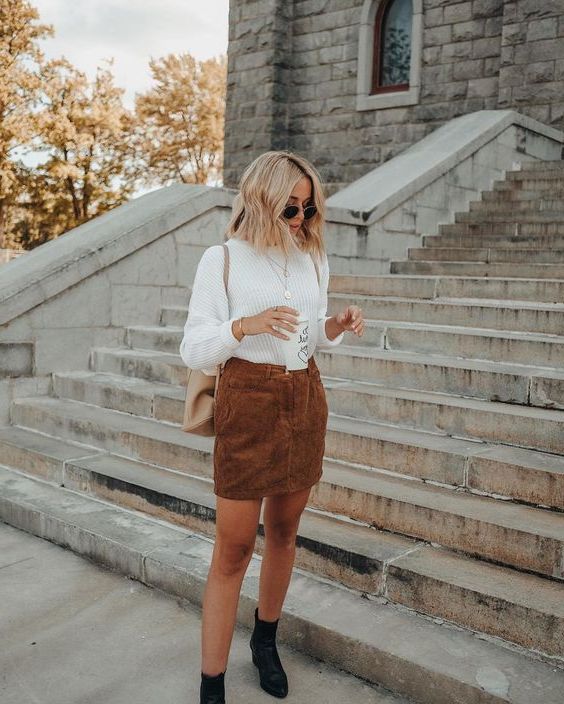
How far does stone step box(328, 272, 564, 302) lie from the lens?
218 inches

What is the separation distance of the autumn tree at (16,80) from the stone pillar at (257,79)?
13.6 meters

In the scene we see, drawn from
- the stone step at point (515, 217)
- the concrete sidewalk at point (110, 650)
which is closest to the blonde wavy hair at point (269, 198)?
the concrete sidewalk at point (110, 650)

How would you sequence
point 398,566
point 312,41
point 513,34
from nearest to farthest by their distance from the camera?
1. point 398,566
2. point 513,34
3. point 312,41

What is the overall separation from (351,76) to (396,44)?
94 centimetres

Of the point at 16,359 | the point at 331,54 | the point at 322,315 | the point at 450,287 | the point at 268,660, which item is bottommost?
the point at 268,660

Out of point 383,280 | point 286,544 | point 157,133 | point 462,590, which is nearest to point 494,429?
point 462,590

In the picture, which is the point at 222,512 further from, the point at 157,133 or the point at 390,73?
the point at 157,133

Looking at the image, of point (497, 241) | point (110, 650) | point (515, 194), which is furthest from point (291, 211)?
point (515, 194)

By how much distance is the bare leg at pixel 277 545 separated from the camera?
8.41 ft

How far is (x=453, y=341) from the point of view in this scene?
16.2 feet

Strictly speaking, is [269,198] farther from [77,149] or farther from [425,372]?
[77,149]

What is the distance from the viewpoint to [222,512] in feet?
8.07

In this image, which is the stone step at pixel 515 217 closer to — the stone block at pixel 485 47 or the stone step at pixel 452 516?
the stone step at pixel 452 516

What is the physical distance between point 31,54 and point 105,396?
2458 cm
